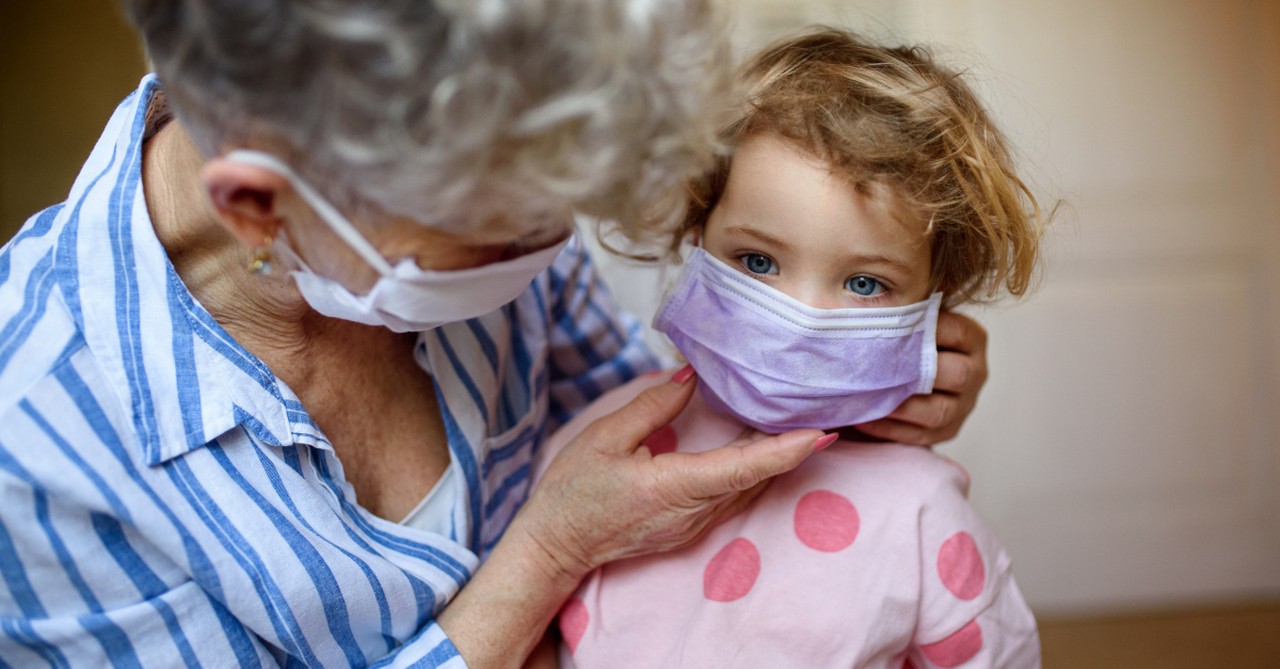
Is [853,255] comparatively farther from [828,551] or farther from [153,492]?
[153,492]

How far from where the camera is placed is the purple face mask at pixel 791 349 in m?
1.10

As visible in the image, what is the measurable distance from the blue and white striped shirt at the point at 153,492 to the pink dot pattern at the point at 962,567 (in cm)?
59

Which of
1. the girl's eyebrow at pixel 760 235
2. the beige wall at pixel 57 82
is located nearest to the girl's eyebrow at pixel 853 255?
the girl's eyebrow at pixel 760 235

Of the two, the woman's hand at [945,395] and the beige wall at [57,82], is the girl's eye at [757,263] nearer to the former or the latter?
the woman's hand at [945,395]

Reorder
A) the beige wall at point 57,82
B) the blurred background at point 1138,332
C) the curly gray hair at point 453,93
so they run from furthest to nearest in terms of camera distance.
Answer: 1. the blurred background at point 1138,332
2. the beige wall at point 57,82
3. the curly gray hair at point 453,93

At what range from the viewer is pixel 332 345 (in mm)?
1180

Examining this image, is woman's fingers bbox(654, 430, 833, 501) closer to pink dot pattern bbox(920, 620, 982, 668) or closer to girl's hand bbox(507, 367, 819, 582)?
girl's hand bbox(507, 367, 819, 582)

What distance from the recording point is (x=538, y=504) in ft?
3.89

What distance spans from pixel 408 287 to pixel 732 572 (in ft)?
1.91

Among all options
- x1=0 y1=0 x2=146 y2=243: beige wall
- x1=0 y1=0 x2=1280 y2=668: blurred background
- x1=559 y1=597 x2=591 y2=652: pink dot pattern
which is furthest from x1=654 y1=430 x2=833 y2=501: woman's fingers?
x1=0 y1=0 x2=146 y2=243: beige wall

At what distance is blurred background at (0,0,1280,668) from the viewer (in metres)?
2.84

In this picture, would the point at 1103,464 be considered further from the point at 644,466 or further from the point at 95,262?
the point at 95,262

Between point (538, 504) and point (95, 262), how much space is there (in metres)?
0.56


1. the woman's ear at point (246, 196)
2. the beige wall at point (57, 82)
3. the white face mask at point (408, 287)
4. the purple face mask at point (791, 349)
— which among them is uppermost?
the beige wall at point (57, 82)
